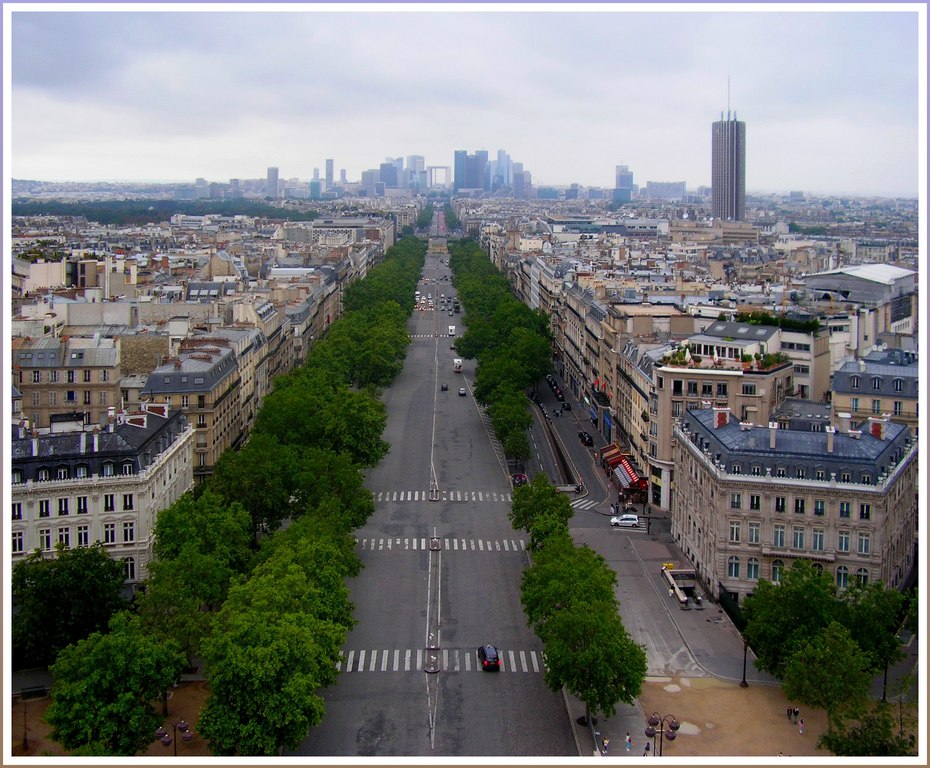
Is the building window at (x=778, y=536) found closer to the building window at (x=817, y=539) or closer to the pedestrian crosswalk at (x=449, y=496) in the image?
the building window at (x=817, y=539)

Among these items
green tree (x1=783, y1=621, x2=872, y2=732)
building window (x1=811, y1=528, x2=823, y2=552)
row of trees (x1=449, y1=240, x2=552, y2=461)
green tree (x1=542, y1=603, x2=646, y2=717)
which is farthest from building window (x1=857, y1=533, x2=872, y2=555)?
row of trees (x1=449, y1=240, x2=552, y2=461)

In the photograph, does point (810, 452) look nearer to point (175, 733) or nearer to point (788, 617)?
point (788, 617)

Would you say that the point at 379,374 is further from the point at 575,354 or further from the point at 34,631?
the point at 34,631

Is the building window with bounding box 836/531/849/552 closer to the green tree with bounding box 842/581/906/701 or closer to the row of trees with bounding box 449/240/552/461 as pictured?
the green tree with bounding box 842/581/906/701

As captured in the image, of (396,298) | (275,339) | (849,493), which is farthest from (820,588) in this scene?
(396,298)

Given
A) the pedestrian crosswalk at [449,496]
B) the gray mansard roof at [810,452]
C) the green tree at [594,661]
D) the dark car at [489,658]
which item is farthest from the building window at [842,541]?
the pedestrian crosswalk at [449,496]

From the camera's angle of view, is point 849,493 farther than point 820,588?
Yes
